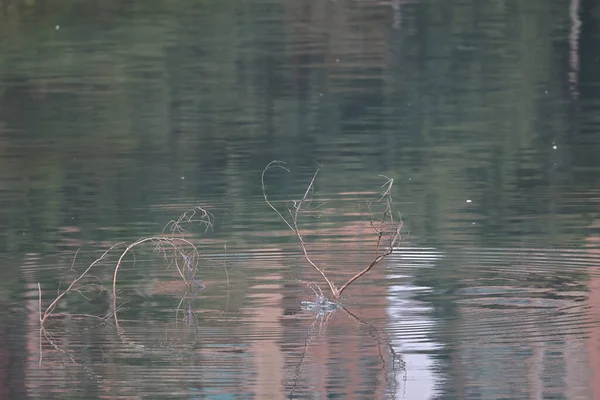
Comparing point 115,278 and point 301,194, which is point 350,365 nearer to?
point 115,278

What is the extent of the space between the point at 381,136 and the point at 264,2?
1009 centimetres

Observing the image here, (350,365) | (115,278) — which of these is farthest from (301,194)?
(350,365)

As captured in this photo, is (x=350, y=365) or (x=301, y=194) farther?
(x=301, y=194)

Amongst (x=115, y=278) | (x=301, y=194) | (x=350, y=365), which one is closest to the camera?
(x=350, y=365)

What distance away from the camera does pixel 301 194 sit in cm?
→ 1445

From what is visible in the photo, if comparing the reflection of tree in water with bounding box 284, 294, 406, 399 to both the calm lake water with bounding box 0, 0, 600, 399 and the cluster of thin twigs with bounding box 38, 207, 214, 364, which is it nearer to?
the calm lake water with bounding box 0, 0, 600, 399

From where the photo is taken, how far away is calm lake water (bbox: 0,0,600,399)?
26.2 feet

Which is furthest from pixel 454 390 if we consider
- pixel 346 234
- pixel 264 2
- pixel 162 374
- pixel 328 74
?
pixel 264 2

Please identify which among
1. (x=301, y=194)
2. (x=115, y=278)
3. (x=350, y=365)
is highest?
(x=350, y=365)

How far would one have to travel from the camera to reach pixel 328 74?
22.7 meters

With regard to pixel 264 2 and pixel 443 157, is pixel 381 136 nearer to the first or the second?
pixel 443 157

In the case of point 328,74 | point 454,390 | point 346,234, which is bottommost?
point 328,74

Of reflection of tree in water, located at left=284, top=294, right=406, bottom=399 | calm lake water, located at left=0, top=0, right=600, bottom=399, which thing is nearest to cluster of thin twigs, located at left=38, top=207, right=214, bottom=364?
calm lake water, located at left=0, top=0, right=600, bottom=399

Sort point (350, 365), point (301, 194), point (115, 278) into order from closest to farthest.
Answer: point (350, 365)
point (115, 278)
point (301, 194)
